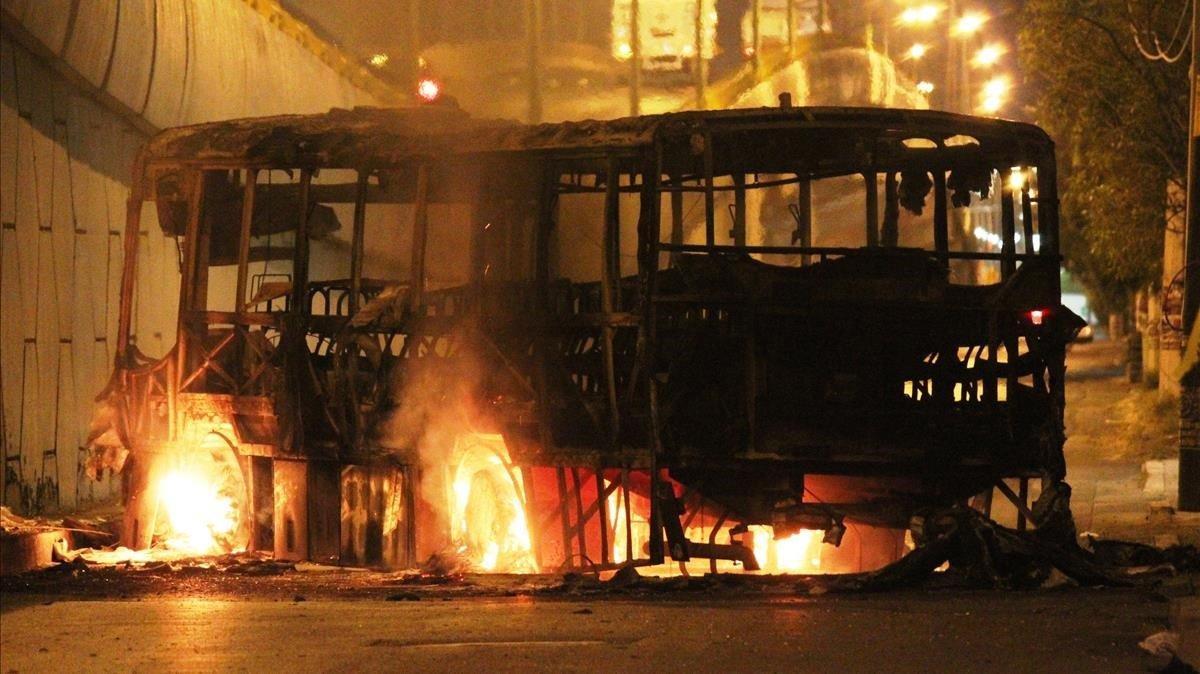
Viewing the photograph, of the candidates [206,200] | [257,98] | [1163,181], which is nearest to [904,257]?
[206,200]

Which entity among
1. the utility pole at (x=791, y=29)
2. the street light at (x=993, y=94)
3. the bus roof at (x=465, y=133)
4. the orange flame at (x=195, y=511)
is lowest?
the orange flame at (x=195, y=511)

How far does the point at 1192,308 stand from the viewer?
16.9m

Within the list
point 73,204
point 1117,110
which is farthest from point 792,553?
point 1117,110

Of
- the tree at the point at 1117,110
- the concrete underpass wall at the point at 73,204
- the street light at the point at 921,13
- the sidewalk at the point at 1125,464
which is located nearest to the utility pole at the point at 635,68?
the tree at the point at 1117,110

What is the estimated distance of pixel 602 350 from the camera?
12.6m

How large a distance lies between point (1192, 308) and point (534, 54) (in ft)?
58.8

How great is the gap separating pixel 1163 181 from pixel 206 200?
18.7m

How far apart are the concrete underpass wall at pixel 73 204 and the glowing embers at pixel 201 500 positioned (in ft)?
5.73

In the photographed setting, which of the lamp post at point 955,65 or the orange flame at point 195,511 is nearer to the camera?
the orange flame at point 195,511

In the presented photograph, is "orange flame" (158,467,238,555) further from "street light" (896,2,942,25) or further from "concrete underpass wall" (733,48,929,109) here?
"street light" (896,2,942,25)

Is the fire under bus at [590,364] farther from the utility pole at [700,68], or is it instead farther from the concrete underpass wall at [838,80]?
the concrete underpass wall at [838,80]

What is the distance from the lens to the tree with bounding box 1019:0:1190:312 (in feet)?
87.9

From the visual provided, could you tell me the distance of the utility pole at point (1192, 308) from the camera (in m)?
16.1

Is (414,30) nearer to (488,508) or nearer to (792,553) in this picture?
(488,508)
